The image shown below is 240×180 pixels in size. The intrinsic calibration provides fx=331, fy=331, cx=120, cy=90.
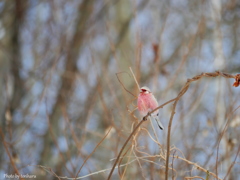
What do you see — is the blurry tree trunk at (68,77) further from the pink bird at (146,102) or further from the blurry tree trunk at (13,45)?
the pink bird at (146,102)

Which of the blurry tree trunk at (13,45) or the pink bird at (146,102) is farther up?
the blurry tree trunk at (13,45)

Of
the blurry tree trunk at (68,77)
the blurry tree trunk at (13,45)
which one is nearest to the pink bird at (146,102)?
the blurry tree trunk at (68,77)

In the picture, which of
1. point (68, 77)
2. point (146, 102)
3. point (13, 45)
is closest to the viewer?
point (146, 102)

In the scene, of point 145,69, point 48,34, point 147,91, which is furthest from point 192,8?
point 147,91

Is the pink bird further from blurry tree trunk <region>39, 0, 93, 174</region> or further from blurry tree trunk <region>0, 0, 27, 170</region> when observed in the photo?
blurry tree trunk <region>0, 0, 27, 170</region>

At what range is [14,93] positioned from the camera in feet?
12.6

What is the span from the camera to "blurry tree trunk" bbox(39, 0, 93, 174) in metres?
3.13

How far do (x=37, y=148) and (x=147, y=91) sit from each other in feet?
10.6

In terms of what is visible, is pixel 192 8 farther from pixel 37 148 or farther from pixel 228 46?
pixel 37 148

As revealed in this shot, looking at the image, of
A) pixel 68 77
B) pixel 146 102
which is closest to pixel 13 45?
pixel 68 77

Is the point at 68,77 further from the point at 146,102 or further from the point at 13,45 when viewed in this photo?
the point at 146,102

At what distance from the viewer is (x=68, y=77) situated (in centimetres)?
341

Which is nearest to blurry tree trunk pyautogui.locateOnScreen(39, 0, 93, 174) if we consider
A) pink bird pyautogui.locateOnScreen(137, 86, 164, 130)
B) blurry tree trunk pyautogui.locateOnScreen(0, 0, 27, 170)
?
blurry tree trunk pyautogui.locateOnScreen(0, 0, 27, 170)

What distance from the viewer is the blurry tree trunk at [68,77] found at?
313cm
